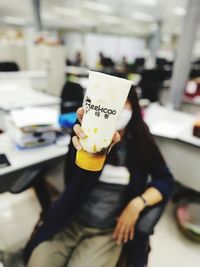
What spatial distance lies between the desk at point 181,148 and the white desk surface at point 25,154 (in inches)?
32.7

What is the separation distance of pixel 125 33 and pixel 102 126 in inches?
592

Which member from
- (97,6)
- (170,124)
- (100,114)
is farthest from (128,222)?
(97,6)

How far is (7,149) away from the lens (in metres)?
1.39

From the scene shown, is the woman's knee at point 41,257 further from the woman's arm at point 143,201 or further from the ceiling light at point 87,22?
the ceiling light at point 87,22

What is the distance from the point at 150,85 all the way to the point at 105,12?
668cm

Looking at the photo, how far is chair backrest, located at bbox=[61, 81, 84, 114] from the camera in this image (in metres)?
2.51

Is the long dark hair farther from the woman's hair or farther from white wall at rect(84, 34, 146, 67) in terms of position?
white wall at rect(84, 34, 146, 67)

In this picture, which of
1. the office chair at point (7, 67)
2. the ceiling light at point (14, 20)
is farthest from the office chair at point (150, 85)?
the ceiling light at point (14, 20)

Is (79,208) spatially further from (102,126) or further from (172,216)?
(172,216)

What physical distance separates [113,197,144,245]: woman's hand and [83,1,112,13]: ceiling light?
7933 millimetres

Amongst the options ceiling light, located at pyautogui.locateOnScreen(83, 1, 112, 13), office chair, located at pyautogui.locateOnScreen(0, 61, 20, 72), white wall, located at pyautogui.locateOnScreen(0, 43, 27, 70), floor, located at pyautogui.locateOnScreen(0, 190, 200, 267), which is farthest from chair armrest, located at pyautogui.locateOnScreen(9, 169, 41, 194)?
ceiling light, located at pyautogui.locateOnScreen(83, 1, 112, 13)

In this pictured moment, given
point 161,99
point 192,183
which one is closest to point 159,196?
point 192,183

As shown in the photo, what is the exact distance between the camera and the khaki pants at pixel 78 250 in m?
1.01

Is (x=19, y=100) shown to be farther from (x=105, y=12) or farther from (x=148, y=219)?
(x=105, y=12)
